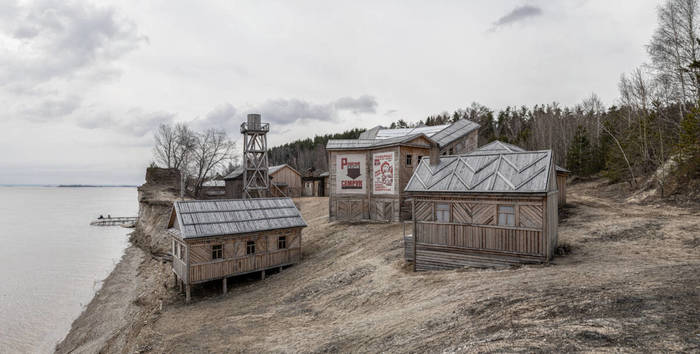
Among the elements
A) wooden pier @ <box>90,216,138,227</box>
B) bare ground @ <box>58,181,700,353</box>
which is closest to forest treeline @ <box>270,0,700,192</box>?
bare ground @ <box>58,181,700,353</box>

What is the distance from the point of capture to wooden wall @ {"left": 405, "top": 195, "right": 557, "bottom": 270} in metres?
13.4

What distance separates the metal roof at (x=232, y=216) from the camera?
1947 cm

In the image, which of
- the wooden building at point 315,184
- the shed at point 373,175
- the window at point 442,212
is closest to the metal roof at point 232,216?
the shed at point 373,175

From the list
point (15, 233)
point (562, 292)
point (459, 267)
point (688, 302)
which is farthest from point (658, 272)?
point (15, 233)

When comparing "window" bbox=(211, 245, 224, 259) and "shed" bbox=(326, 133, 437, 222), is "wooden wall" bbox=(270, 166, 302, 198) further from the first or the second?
"window" bbox=(211, 245, 224, 259)

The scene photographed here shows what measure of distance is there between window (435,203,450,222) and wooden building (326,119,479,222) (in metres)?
10.4

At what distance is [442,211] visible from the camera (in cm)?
1552

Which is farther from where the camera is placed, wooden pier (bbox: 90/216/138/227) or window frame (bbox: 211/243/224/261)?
wooden pier (bbox: 90/216/138/227)

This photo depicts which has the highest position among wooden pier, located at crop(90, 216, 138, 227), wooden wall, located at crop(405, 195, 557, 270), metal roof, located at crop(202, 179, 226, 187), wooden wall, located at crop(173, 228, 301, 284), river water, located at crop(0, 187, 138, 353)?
metal roof, located at crop(202, 179, 226, 187)

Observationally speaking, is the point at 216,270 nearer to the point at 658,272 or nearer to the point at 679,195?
the point at 658,272

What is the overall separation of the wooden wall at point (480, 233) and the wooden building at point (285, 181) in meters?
36.8

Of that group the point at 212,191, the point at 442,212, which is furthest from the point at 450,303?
the point at 212,191

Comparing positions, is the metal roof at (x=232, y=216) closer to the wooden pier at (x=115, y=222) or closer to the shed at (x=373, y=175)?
the shed at (x=373, y=175)

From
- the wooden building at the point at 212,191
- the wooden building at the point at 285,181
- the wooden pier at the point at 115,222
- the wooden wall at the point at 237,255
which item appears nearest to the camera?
the wooden wall at the point at 237,255
